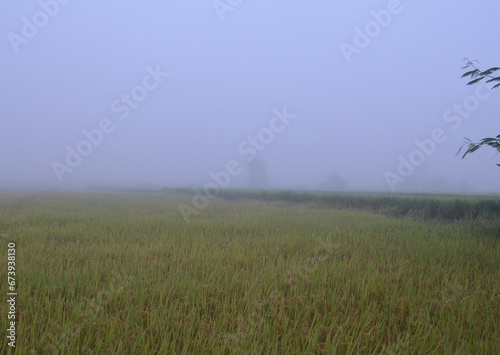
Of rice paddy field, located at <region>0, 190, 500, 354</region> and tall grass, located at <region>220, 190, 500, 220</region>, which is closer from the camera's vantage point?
rice paddy field, located at <region>0, 190, 500, 354</region>

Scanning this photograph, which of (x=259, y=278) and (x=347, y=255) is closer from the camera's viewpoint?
(x=259, y=278)

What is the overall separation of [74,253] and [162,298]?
1.84m

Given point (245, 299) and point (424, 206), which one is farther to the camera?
point (424, 206)

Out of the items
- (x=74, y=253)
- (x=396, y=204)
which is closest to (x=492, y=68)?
(x=74, y=253)

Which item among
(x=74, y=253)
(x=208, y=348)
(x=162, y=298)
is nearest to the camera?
(x=208, y=348)

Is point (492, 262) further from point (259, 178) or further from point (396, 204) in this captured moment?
point (259, 178)

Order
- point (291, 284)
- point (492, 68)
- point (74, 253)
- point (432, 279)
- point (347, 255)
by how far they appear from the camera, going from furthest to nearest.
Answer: point (492, 68), point (347, 255), point (74, 253), point (432, 279), point (291, 284)

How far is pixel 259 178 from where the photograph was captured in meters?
62.6

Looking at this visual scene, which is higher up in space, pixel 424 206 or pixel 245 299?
pixel 424 206

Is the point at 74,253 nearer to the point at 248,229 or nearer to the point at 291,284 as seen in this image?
the point at 291,284

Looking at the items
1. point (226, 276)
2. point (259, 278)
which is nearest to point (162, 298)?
point (226, 276)

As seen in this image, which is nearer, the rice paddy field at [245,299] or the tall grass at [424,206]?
the rice paddy field at [245,299]

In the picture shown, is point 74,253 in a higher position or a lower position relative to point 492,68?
lower

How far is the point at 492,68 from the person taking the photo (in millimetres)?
4219
